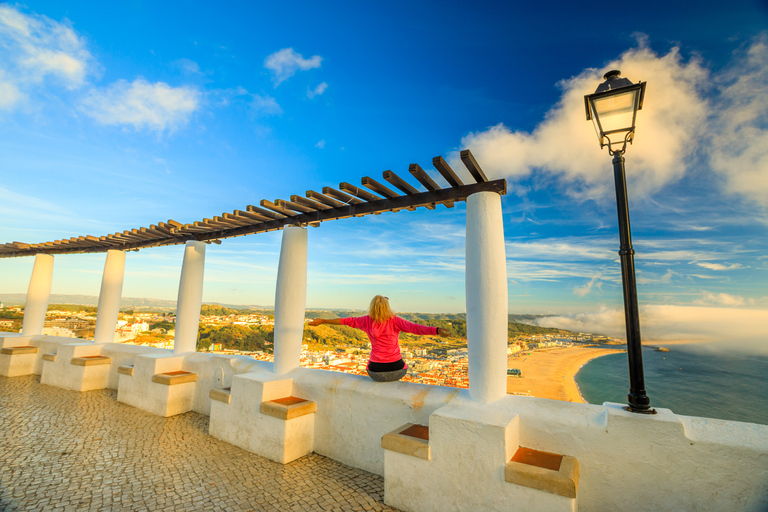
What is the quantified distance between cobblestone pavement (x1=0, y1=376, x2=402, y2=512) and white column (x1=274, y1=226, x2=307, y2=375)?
1.26 meters

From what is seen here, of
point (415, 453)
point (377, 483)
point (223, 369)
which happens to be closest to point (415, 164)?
point (415, 453)

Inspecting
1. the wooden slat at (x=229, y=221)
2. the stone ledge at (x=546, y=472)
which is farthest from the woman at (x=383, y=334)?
the wooden slat at (x=229, y=221)

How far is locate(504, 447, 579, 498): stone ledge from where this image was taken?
2004 millimetres

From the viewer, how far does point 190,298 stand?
595 centimetres

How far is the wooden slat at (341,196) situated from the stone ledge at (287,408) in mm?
2632

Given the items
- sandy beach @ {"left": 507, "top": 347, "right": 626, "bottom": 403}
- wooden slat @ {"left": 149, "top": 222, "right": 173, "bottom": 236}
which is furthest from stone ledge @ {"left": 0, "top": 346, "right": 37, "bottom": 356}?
sandy beach @ {"left": 507, "top": 347, "right": 626, "bottom": 403}

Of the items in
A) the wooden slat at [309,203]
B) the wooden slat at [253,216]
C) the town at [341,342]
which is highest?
the wooden slat at [309,203]

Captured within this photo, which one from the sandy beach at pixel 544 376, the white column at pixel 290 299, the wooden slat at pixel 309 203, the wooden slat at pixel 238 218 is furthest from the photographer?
the wooden slat at pixel 238 218

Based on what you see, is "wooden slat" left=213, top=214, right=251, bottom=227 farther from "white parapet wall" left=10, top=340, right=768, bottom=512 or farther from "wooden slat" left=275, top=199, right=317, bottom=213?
"white parapet wall" left=10, top=340, right=768, bottom=512

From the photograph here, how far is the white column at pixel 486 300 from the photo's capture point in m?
2.96

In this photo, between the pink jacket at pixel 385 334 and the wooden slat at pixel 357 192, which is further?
the wooden slat at pixel 357 192

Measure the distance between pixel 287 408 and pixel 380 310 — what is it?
158 cm

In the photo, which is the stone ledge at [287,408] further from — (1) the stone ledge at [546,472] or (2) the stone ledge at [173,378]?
(2) the stone ledge at [173,378]

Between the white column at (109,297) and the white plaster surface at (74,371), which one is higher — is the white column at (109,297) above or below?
Result: above
